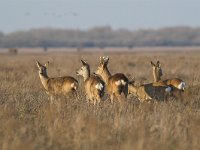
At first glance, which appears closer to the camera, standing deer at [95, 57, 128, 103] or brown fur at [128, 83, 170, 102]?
standing deer at [95, 57, 128, 103]

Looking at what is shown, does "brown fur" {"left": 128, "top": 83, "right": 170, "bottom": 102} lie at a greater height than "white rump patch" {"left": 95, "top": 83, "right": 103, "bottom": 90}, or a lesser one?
lesser

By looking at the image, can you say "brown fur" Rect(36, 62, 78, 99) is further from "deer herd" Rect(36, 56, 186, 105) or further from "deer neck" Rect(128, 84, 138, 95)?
"deer neck" Rect(128, 84, 138, 95)

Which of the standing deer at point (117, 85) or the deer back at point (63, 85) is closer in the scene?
the standing deer at point (117, 85)

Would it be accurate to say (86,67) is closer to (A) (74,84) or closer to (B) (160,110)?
(A) (74,84)

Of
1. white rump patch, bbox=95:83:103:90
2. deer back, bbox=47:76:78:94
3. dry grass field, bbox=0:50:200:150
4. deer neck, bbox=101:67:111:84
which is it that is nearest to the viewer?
dry grass field, bbox=0:50:200:150

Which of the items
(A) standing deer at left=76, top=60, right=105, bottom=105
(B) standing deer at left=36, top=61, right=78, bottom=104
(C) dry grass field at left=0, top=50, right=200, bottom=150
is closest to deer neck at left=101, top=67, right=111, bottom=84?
(B) standing deer at left=36, top=61, right=78, bottom=104

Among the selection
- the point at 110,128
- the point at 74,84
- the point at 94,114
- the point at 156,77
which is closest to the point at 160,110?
the point at 94,114

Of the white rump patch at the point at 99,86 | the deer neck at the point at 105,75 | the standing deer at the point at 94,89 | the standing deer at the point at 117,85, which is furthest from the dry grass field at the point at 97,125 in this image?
the deer neck at the point at 105,75

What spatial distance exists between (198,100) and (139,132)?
6162 millimetres

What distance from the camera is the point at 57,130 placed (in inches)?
447

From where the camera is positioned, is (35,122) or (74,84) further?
(74,84)

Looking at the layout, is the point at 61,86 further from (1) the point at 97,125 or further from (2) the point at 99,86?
(1) the point at 97,125

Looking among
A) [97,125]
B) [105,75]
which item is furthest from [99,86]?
[97,125]

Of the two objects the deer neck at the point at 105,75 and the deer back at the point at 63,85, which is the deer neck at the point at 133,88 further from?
the deer back at the point at 63,85
